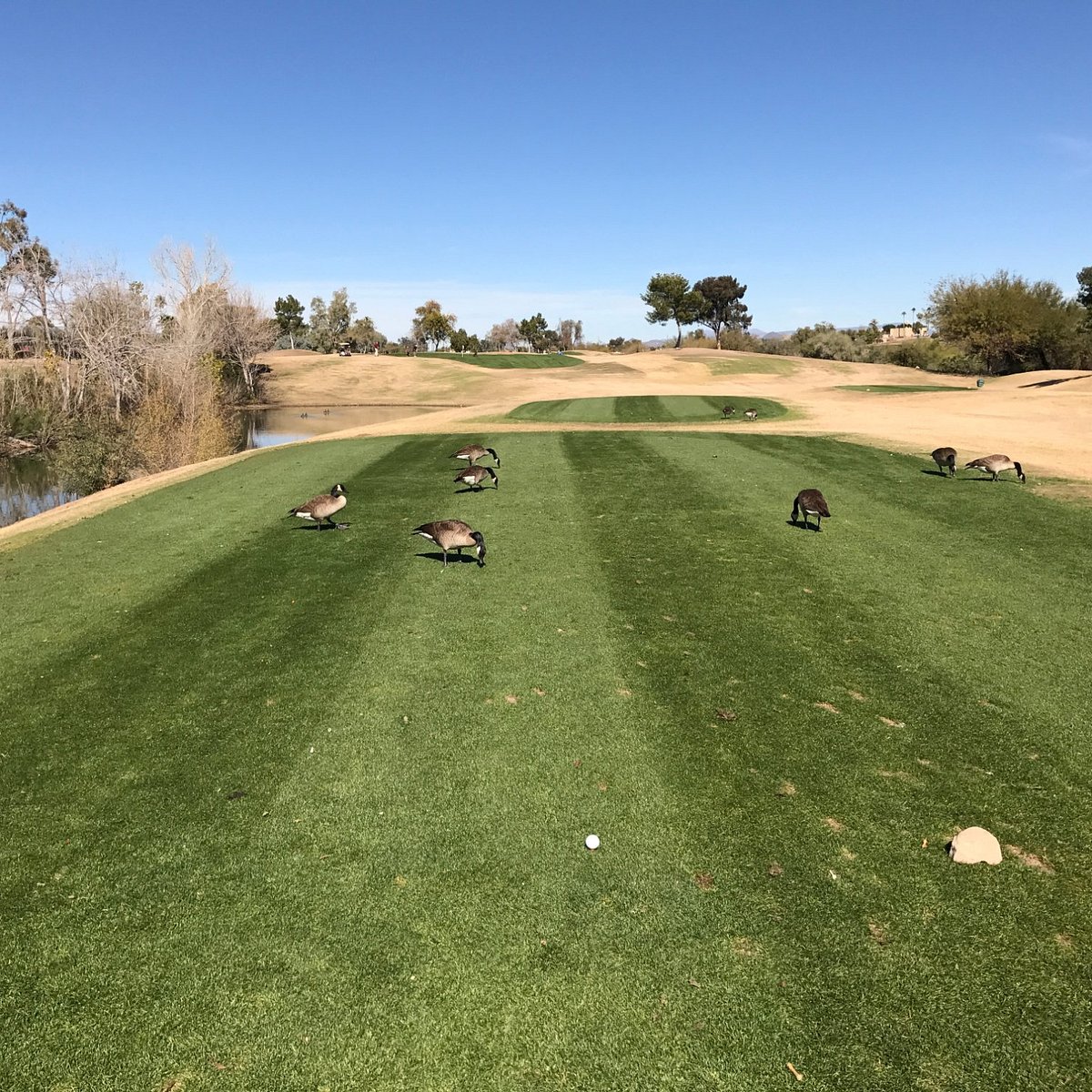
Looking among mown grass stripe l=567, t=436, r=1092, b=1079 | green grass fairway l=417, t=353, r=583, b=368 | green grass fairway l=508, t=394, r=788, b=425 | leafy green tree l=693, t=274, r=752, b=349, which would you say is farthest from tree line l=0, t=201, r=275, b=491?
leafy green tree l=693, t=274, r=752, b=349

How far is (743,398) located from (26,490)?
45336 millimetres

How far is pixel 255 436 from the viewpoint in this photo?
56531 mm

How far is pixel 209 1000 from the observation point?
4.55 m

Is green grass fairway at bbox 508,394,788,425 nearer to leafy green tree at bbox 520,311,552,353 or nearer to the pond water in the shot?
the pond water

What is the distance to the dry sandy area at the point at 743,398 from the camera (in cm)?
2686

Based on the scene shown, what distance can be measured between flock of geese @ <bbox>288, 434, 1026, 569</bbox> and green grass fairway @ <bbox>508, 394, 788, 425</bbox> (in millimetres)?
18935

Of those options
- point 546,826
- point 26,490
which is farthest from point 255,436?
point 546,826

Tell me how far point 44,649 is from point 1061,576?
16958 millimetres

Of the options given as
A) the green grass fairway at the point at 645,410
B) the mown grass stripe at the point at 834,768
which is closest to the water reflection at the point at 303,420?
the green grass fairway at the point at 645,410

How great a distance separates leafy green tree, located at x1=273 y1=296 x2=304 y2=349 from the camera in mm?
148875

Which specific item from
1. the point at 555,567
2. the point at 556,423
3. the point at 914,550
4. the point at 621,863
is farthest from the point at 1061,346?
the point at 621,863

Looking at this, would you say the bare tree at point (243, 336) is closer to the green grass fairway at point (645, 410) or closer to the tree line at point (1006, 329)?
the green grass fairway at point (645, 410)

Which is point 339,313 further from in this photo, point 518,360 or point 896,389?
point 896,389

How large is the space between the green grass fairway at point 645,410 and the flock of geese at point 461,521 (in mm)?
18935
